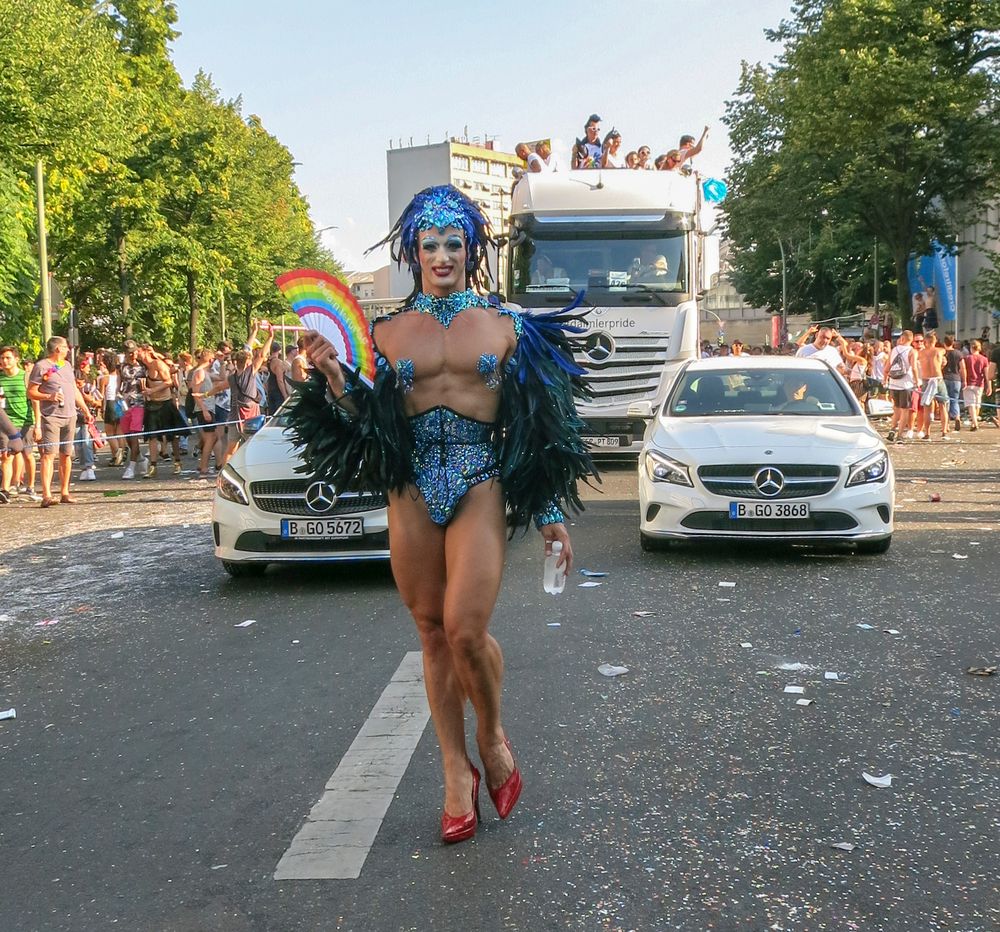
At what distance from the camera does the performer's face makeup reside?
4.27 meters

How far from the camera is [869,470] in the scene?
985 centimetres

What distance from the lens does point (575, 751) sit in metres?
5.09

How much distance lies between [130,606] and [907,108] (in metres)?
35.8

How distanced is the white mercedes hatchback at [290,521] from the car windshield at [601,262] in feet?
24.7

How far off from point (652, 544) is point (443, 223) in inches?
254

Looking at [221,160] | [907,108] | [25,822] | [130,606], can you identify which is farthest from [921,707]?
[221,160]

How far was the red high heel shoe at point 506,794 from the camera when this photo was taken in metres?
4.24

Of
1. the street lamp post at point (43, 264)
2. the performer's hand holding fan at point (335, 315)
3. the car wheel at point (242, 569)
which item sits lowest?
the car wheel at point (242, 569)

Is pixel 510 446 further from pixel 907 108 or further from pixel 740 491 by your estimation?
pixel 907 108

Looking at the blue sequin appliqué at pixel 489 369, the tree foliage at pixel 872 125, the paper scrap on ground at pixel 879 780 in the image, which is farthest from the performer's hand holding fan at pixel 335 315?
the tree foliage at pixel 872 125

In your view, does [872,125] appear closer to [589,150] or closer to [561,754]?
[589,150]

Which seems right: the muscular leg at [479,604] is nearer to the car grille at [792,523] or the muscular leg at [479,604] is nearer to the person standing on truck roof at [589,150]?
the car grille at [792,523]

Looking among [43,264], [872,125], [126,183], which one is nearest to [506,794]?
[43,264]

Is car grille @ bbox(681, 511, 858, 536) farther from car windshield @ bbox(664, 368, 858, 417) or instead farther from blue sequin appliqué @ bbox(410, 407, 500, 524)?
blue sequin appliqué @ bbox(410, 407, 500, 524)
